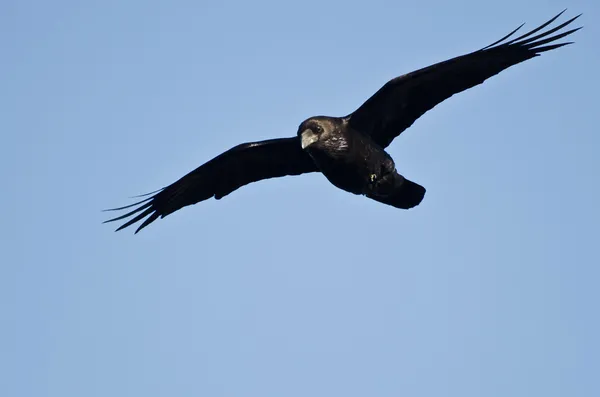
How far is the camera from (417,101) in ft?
45.2

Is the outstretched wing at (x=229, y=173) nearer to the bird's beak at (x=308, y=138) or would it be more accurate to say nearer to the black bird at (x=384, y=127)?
the black bird at (x=384, y=127)

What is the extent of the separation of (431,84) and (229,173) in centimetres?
298

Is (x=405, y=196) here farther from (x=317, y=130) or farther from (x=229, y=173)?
(x=229, y=173)

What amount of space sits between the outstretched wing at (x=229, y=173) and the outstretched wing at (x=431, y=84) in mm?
1088

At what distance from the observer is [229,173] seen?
49.5 feet

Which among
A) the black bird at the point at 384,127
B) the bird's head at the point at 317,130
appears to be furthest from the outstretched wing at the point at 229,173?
the bird's head at the point at 317,130

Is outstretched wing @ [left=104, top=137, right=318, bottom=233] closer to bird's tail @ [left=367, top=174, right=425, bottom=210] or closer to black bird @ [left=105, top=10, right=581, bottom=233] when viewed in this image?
black bird @ [left=105, top=10, right=581, bottom=233]

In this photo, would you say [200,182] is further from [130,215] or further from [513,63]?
[513,63]

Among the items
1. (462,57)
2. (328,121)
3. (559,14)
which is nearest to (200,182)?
(328,121)

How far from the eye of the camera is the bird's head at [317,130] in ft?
44.3

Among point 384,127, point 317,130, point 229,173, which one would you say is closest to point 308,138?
point 317,130

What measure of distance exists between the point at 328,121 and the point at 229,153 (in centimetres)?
168

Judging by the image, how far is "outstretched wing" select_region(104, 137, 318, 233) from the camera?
14.6m

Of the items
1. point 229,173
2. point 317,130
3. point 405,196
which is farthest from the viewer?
point 229,173
